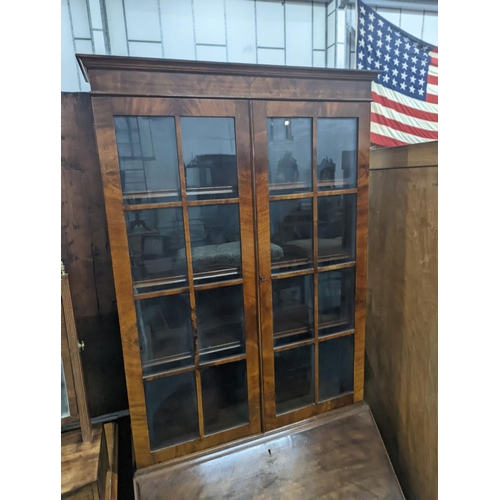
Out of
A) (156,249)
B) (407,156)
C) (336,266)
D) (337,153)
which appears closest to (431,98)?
(407,156)

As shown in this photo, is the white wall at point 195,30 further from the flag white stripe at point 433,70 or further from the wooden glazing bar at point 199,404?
the wooden glazing bar at point 199,404

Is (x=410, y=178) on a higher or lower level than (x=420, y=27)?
lower

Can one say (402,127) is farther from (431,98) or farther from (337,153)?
(337,153)

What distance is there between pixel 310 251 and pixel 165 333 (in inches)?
24.8

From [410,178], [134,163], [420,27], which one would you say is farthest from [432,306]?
[420,27]

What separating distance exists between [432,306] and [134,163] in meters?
1.18

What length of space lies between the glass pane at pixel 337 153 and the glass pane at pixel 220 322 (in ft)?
1.78

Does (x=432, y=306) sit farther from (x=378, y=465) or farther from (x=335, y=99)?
(x=335, y=99)

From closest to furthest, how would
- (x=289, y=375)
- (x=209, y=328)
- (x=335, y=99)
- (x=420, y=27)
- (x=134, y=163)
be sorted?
1. (x=134, y=163)
2. (x=335, y=99)
3. (x=209, y=328)
4. (x=289, y=375)
5. (x=420, y=27)

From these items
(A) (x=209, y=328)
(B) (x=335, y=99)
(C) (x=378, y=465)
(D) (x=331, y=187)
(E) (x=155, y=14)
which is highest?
(E) (x=155, y=14)

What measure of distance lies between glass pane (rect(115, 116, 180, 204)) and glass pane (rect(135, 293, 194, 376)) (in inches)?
14.4

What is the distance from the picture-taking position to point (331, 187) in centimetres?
131
